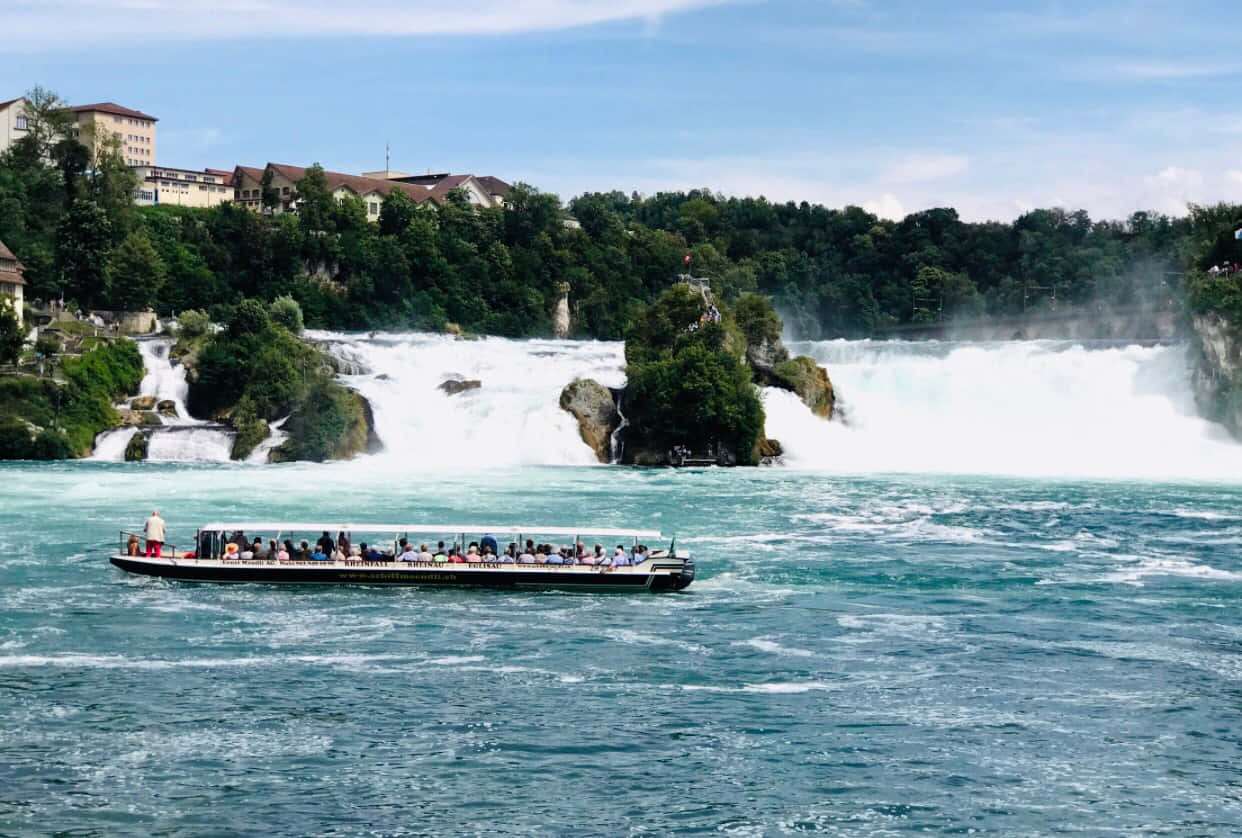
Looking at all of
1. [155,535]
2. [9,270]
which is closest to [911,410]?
[9,270]

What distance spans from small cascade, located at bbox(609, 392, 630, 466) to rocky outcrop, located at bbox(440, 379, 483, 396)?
9.23 metres

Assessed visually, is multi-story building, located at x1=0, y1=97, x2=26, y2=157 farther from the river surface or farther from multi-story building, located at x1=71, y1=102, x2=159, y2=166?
the river surface

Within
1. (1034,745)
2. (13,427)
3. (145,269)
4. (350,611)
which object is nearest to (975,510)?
(350,611)

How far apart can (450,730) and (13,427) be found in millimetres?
57327

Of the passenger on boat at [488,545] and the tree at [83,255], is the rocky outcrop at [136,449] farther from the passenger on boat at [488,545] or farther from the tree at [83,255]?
the passenger on boat at [488,545]

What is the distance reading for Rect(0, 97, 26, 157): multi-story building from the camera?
136 meters

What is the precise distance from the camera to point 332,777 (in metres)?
28.5

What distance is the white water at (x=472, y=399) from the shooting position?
278 ft

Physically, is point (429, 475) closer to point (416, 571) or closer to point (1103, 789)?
point (416, 571)

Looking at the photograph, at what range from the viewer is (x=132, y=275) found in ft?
355

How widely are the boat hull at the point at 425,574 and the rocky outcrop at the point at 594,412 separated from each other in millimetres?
38969

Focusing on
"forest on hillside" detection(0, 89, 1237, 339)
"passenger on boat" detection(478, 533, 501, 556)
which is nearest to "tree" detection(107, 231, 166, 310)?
"forest on hillside" detection(0, 89, 1237, 339)

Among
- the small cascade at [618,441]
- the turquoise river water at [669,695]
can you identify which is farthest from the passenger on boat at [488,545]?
the small cascade at [618,441]

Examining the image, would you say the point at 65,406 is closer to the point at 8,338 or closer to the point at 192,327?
the point at 8,338
